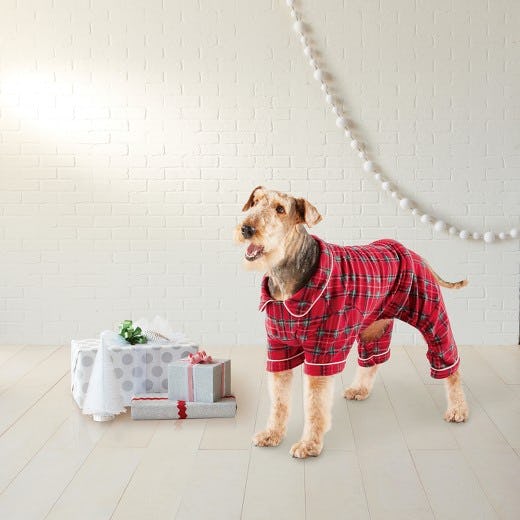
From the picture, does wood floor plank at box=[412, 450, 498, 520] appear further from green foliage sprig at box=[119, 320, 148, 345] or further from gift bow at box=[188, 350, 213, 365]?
green foliage sprig at box=[119, 320, 148, 345]

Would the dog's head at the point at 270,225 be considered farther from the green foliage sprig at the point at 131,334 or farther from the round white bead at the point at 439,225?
the round white bead at the point at 439,225

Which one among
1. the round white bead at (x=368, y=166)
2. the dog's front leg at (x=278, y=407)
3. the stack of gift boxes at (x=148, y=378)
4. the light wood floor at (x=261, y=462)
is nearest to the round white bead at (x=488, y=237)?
the round white bead at (x=368, y=166)

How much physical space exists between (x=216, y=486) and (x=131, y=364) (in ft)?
3.17

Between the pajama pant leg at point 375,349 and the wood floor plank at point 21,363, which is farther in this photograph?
the wood floor plank at point 21,363

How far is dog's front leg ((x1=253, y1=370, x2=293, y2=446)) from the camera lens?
272 centimetres

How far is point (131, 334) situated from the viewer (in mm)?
3299

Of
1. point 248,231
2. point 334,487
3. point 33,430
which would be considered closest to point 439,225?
point 248,231

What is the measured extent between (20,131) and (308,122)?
1.56 m

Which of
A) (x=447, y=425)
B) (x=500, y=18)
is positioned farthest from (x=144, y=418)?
(x=500, y=18)

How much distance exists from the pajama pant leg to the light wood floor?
0.54ft

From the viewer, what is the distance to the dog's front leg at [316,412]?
261cm

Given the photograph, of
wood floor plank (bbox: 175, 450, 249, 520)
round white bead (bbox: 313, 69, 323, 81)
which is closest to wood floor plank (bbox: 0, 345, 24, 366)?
wood floor plank (bbox: 175, 450, 249, 520)

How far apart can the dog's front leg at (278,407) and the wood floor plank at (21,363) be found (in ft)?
4.43

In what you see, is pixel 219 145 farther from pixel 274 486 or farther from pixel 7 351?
pixel 274 486
